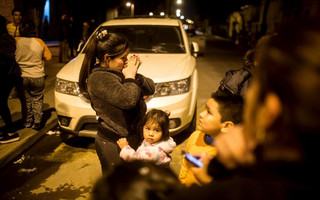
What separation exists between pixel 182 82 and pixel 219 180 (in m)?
3.35

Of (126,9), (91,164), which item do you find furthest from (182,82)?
(126,9)

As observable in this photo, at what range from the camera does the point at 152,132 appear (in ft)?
8.25

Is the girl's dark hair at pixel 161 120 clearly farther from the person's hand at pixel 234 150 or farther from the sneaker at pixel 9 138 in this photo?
the sneaker at pixel 9 138

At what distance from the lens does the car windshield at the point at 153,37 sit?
17.0 feet

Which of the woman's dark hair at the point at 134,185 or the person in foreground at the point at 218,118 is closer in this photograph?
the woman's dark hair at the point at 134,185

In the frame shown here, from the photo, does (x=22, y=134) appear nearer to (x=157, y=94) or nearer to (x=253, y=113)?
(x=157, y=94)

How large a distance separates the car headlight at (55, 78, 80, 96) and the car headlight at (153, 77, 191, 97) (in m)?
1.10

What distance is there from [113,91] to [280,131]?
1404 millimetres

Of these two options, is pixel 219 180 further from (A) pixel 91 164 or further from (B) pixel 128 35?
(B) pixel 128 35

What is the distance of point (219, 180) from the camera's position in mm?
843

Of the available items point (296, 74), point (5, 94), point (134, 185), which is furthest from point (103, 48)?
point (5, 94)

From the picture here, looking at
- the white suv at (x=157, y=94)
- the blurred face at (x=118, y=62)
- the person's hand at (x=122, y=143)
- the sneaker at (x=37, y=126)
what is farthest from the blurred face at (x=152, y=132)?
the sneaker at (x=37, y=126)

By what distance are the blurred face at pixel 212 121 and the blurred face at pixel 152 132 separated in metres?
0.59

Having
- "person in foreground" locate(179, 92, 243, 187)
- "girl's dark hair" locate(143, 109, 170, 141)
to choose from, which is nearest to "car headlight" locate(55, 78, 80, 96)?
"girl's dark hair" locate(143, 109, 170, 141)
